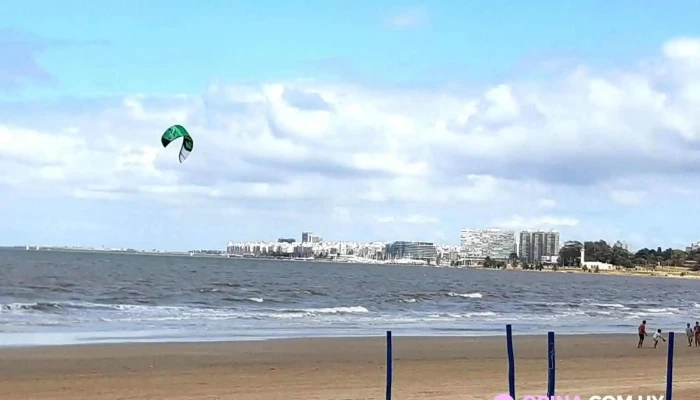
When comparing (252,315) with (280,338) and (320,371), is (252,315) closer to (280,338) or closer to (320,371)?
(280,338)

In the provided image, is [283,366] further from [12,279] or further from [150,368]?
[12,279]

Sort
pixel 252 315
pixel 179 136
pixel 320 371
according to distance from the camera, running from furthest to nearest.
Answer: pixel 252 315, pixel 320 371, pixel 179 136

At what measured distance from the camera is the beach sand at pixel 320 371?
16.1 m

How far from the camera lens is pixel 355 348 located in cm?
2572

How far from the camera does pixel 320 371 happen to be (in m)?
19.9

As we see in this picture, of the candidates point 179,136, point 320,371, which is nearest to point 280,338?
point 320,371

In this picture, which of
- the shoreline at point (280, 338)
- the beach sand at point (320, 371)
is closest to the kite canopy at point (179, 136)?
the beach sand at point (320, 371)

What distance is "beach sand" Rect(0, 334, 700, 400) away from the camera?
52.9ft

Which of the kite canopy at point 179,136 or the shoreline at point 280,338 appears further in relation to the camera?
the shoreline at point 280,338

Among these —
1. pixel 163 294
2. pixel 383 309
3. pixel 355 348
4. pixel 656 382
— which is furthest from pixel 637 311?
pixel 656 382

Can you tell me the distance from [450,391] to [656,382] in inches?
179

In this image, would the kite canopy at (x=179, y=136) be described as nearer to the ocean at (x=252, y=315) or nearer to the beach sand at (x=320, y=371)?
the beach sand at (x=320, y=371)

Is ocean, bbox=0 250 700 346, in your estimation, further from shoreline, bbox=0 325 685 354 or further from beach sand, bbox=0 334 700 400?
beach sand, bbox=0 334 700 400

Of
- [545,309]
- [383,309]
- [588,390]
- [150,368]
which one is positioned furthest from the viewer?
[545,309]
